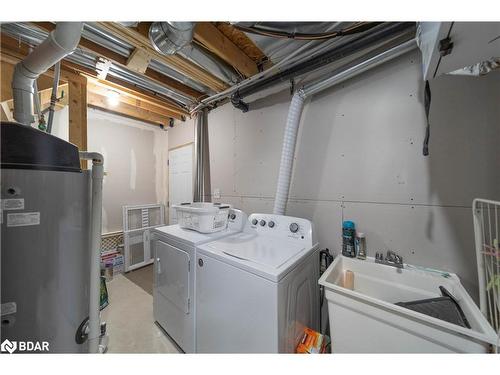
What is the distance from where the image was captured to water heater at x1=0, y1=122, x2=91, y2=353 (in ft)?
2.16

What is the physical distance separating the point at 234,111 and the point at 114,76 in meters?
A: 1.33

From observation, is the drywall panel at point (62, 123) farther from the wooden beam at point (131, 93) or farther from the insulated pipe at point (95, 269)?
the insulated pipe at point (95, 269)

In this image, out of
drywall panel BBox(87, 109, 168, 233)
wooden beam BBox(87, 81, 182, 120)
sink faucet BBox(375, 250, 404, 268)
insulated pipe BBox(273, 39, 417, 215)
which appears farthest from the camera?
drywall panel BBox(87, 109, 168, 233)

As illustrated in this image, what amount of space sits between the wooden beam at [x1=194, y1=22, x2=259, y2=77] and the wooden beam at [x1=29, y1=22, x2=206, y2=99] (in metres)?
0.50

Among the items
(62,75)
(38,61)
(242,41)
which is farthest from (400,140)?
(62,75)

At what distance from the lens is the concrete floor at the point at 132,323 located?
1.65 m

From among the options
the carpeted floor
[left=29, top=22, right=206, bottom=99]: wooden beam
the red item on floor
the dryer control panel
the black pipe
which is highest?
[left=29, top=22, right=206, bottom=99]: wooden beam

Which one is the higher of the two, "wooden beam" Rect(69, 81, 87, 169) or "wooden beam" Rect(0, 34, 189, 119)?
"wooden beam" Rect(0, 34, 189, 119)

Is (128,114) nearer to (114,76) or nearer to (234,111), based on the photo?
(114,76)

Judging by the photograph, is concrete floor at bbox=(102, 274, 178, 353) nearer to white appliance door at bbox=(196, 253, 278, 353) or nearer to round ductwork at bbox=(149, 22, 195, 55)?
white appliance door at bbox=(196, 253, 278, 353)

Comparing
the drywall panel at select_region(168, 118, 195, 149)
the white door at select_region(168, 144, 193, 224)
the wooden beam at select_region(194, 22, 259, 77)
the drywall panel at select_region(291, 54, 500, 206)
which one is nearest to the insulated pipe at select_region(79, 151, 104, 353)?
the wooden beam at select_region(194, 22, 259, 77)

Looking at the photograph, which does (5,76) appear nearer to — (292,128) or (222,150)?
(222,150)

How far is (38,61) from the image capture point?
100 cm
